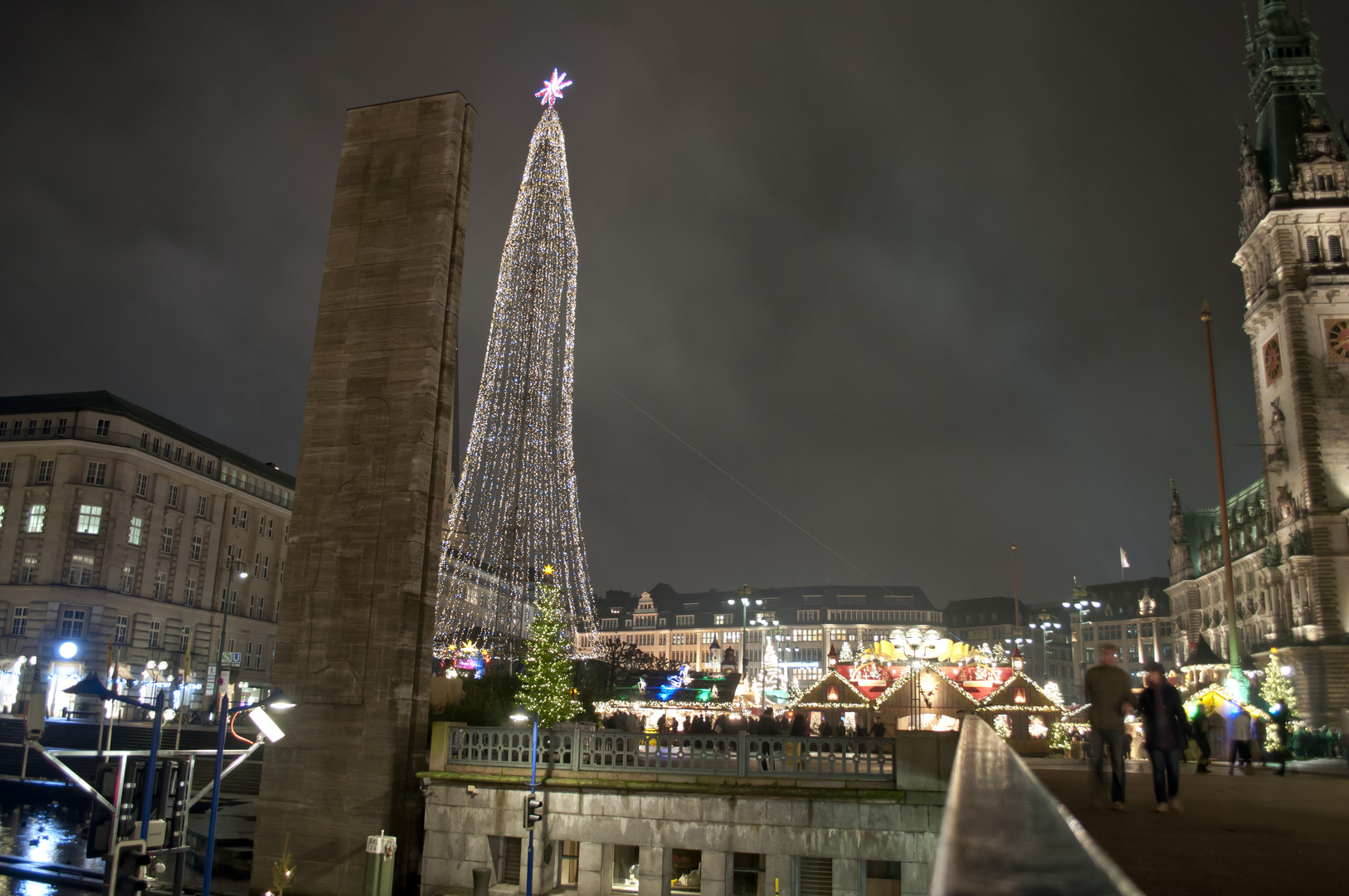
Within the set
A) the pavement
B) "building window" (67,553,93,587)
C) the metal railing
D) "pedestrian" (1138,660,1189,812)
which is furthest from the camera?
"building window" (67,553,93,587)

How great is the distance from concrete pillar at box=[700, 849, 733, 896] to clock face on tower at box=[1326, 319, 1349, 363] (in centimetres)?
6651

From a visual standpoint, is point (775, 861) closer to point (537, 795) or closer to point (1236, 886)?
point (537, 795)

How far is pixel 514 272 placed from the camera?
32312 millimetres

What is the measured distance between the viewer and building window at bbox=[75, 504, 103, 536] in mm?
60875

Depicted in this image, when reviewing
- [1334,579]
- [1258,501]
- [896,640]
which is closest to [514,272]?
[896,640]

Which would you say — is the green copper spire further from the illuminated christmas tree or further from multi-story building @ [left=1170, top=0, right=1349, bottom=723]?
the illuminated christmas tree

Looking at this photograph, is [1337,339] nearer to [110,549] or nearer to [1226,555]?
[1226,555]

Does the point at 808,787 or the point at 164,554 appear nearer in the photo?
the point at 808,787

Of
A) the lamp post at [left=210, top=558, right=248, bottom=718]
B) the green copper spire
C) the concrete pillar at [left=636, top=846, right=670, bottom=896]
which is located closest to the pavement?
the concrete pillar at [left=636, top=846, right=670, bottom=896]

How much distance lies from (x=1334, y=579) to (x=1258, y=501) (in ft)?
86.8

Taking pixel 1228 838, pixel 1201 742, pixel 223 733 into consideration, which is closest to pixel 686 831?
pixel 223 733

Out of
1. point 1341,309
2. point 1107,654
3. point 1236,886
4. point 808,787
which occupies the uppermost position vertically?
point 1341,309

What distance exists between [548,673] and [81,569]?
4649 centimetres

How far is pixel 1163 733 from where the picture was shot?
9367mm
